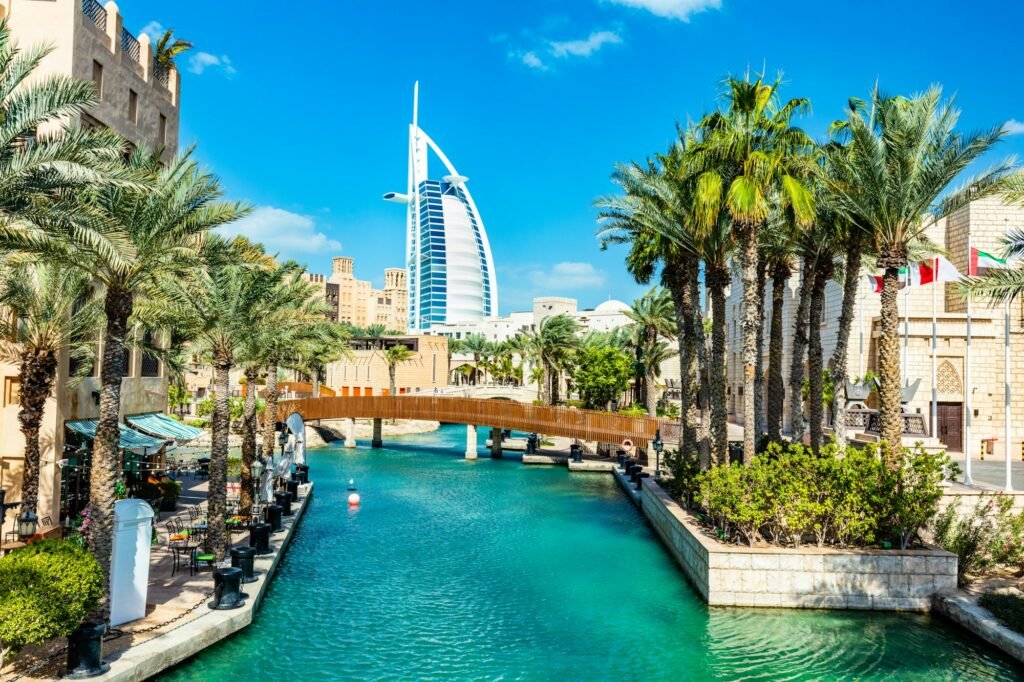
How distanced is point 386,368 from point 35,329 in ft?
260

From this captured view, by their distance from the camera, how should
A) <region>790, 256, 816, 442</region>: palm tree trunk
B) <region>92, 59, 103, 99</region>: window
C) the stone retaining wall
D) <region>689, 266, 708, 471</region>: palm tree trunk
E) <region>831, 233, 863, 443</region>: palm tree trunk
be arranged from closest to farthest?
the stone retaining wall → <region>92, 59, 103, 99</region>: window → <region>831, 233, 863, 443</region>: palm tree trunk → <region>689, 266, 708, 471</region>: palm tree trunk → <region>790, 256, 816, 442</region>: palm tree trunk

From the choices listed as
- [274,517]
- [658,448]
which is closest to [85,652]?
[274,517]

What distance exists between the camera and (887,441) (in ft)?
55.1

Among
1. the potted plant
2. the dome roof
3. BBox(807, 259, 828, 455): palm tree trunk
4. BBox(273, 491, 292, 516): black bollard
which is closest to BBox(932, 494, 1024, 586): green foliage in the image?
BBox(807, 259, 828, 455): palm tree trunk

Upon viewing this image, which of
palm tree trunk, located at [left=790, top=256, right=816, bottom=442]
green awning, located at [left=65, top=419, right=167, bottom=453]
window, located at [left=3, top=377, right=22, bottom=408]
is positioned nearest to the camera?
window, located at [left=3, top=377, right=22, bottom=408]

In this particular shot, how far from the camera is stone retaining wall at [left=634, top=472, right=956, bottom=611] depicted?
602 inches

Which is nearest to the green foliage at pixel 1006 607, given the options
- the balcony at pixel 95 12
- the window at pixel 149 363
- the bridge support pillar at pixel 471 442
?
the window at pixel 149 363

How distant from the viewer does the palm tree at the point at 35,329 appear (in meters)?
16.9

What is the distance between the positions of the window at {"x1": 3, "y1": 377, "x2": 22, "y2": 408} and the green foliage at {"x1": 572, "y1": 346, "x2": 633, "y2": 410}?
120ft

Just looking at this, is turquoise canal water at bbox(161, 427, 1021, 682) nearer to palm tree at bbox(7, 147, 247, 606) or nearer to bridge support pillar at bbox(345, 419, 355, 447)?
palm tree at bbox(7, 147, 247, 606)

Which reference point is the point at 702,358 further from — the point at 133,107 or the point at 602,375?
the point at 602,375

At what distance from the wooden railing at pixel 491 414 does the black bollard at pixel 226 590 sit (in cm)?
2568

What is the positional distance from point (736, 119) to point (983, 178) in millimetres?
5963

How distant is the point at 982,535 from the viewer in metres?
17.3
